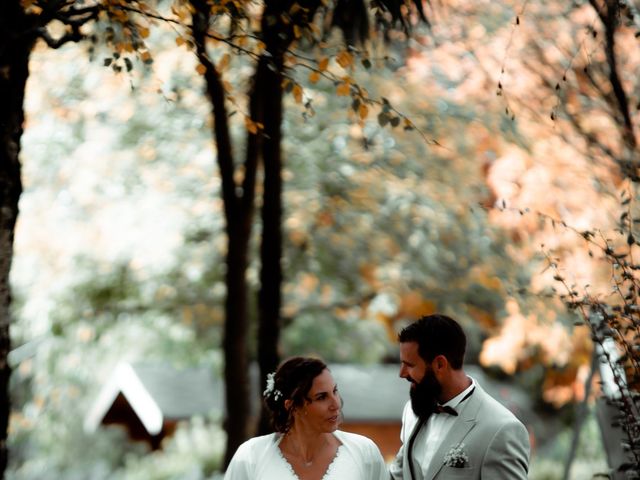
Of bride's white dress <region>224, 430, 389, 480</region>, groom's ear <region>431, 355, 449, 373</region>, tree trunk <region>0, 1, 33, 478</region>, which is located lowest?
bride's white dress <region>224, 430, 389, 480</region>

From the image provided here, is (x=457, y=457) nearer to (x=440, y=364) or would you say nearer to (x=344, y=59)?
(x=440, y=364)

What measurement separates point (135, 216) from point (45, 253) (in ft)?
6.31

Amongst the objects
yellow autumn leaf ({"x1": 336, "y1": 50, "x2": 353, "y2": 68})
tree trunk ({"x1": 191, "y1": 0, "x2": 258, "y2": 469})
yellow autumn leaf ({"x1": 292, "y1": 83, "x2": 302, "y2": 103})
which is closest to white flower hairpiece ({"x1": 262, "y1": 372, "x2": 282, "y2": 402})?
yellow autumn leaf ({"x1": 292, "y1": 83, "x2": 302, "y2": 103})

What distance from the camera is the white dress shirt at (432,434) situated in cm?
475

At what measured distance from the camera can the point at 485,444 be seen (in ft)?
15.0

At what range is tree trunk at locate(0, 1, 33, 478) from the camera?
5.98 metres

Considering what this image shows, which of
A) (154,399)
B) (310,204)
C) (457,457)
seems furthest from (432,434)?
(154,399)

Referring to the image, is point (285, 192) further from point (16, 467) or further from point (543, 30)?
point (16, 467)

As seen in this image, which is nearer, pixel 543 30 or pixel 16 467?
pixel 543 30

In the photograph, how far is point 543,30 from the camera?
12.7 metres

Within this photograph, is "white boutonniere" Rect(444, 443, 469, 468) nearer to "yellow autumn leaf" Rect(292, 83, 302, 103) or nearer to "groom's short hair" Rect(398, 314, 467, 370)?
"groom's short hair" Rect(398, 314, 467, 370)

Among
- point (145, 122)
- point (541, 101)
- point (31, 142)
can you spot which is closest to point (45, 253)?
point (31, 142)

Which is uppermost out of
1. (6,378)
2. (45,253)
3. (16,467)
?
(45,253)

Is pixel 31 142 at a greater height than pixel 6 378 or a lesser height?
greater
